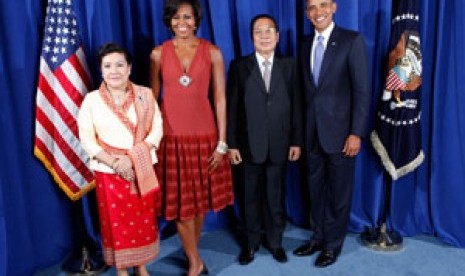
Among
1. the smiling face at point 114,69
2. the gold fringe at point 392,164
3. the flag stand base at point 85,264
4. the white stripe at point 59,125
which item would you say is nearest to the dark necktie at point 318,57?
the gold fringe at point 392,164

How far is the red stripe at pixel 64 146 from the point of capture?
2.65 m

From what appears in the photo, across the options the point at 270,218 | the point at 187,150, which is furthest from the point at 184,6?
the point at 270,218

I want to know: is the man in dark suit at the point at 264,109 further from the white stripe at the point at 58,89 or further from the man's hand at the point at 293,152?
the white stripe at the point at 58,89

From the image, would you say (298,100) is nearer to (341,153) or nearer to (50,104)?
(341,153)

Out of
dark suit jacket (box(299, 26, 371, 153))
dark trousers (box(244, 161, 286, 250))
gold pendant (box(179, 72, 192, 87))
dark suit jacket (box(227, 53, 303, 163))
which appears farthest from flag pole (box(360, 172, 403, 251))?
gold pendant (box(179, 72, 192, 87))

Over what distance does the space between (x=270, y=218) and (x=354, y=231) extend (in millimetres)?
710

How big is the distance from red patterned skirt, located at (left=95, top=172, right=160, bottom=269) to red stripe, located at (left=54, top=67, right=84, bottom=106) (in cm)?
51

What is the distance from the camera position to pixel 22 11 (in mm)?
2602

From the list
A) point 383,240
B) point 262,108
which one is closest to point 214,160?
point 262,108

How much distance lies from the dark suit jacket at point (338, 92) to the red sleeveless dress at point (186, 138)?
22.8 inches

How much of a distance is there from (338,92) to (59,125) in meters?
1.54

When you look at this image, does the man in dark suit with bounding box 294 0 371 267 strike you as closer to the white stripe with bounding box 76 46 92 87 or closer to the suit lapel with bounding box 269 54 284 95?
the suit lapel with bounding box 269 54 284 95

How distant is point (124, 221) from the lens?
241 cm

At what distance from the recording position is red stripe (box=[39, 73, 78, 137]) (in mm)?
2621
